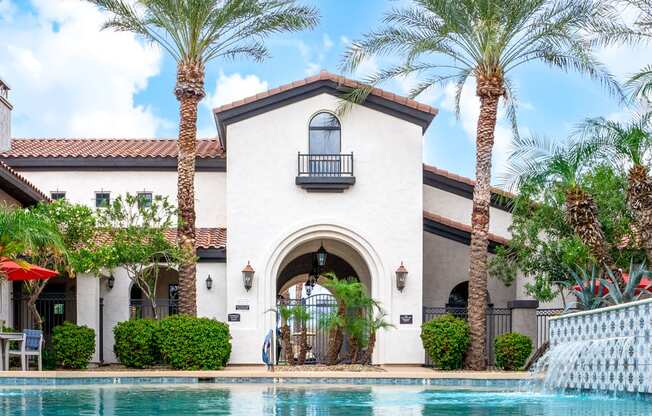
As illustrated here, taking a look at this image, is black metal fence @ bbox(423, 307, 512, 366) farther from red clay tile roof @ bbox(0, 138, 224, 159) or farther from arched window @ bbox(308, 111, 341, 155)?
red clay tile roof @ bbox(0, 138, 224, 159)

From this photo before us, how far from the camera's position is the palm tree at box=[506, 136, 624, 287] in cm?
2258

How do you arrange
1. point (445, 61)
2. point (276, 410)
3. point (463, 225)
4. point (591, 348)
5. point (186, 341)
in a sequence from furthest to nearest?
point (463, 225) → point (445, 61) → point (186, 341) → point (591, 348) → point (276, 410)

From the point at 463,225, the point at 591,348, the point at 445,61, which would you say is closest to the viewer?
the point at 591,348

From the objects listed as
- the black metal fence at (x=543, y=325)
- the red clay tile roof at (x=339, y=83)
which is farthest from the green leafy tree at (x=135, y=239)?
the black metal fence at (x=543, y=325)

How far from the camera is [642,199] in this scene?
22.7 metres

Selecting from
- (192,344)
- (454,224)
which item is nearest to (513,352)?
(454,224)

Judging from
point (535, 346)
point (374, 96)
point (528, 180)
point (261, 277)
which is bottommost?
point (535, 346)

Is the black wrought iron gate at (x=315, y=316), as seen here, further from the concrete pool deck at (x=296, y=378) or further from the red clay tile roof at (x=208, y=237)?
the concrete pool deck at (x=296, y=378)

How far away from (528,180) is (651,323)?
11.2m

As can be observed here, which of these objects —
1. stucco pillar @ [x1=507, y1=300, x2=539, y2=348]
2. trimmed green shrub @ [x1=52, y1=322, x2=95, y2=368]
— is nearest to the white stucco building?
stucco pillar @ [x1=507, y1=300, x2=539, y2=348]

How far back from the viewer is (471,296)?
27.2 m

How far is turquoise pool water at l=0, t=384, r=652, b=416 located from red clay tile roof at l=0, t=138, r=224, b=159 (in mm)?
12234

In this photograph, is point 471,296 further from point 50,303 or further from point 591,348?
point 50,303

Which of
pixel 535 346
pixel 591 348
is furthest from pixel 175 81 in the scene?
pixel 591 348
